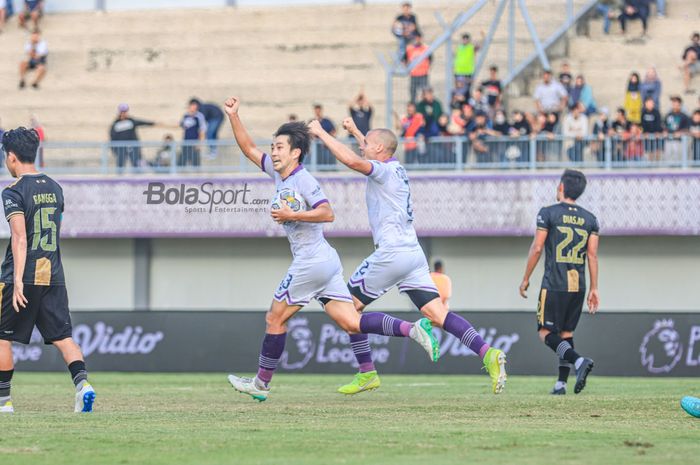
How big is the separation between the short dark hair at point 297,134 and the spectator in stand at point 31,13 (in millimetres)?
23780

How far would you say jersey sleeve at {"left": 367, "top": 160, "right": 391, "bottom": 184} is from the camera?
11867 mm

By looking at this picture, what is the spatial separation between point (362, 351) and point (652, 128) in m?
14.0

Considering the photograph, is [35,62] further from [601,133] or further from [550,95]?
[601,133]

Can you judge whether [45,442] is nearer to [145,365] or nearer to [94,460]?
[94,460]

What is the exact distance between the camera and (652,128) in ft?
83.6

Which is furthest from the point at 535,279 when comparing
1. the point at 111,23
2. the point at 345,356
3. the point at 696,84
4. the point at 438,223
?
the point at 111,23

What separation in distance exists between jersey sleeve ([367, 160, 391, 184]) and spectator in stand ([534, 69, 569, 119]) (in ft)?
51.3

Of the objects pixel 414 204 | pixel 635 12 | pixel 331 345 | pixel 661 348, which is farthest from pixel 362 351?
pixel 635 12

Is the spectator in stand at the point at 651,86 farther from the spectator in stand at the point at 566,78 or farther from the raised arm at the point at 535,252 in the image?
the raised arm at the point at 535,252

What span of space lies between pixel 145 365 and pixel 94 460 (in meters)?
14.8

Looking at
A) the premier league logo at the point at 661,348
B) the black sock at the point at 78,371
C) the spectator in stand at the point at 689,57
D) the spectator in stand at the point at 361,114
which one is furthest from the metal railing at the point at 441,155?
the black sock at the point at 78,371

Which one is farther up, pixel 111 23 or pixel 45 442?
pixel 111 23

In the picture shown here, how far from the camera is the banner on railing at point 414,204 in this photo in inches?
1050

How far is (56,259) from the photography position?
11.2m
